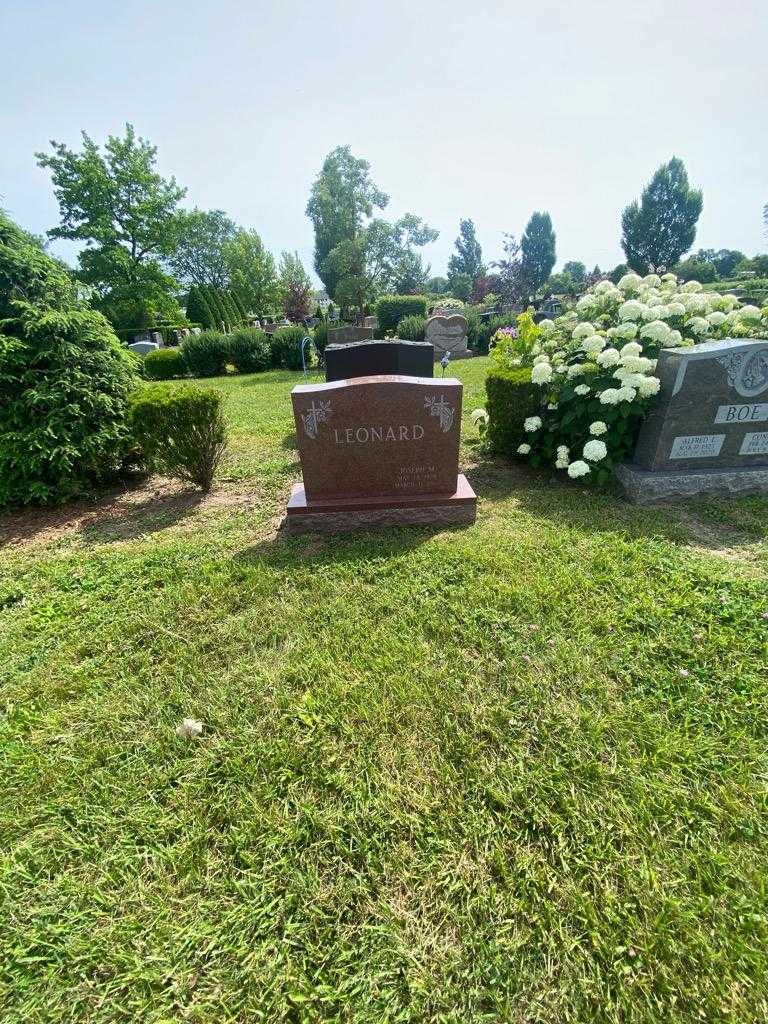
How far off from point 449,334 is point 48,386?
14.7 m

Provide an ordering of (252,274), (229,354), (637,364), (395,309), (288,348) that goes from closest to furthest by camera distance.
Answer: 1. (637,364)
2. (229,354)
3. (288,348)
4. (395,309)
5. (252,274)

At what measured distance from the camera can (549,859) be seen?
154cm

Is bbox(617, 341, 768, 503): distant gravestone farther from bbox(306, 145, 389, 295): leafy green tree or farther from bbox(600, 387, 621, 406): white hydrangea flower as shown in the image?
bbox(306, 145, 389, 295): leafy green tree

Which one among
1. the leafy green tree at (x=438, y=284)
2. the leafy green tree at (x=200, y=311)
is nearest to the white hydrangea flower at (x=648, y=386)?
the leafy green tree at (x=200, y=311)

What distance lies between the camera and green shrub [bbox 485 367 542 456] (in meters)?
4.83

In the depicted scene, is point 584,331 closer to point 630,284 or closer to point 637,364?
point 637,364

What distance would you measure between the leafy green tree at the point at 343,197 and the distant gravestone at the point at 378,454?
27.6 meters

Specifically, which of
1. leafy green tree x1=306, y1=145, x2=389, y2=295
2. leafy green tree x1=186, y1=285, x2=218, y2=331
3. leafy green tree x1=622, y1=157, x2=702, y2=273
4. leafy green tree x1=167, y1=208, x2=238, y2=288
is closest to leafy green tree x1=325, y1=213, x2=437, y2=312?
leafy green tree x1=306, y1=145, x2=389, y2=295

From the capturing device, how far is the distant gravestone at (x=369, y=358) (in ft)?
22.1

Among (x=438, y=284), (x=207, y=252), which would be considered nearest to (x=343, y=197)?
(x=207, y=252)

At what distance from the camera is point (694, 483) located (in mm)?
4121

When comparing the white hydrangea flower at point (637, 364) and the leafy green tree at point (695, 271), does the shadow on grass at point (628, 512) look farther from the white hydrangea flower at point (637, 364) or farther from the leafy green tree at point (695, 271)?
the leafy green tree at point (695, 271)

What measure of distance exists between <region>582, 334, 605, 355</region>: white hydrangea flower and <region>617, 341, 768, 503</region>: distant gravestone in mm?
569

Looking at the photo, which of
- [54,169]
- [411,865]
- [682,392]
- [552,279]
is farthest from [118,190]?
[552,279]
